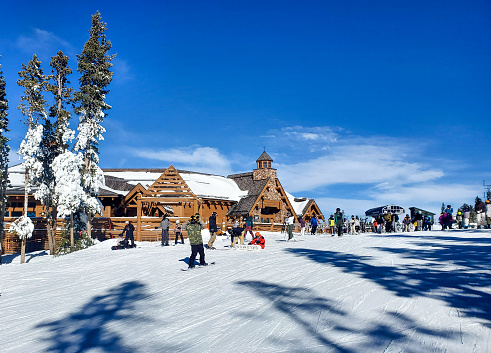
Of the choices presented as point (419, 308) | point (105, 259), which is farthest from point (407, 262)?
point (105, 259)

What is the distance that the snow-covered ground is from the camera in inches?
265

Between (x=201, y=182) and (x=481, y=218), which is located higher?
(x=201, y=182)

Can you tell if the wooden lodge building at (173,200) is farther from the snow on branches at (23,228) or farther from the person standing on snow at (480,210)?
the person standing on snow at (480,210)

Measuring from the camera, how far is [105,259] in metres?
18.5

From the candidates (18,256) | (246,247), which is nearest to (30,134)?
(18,256)

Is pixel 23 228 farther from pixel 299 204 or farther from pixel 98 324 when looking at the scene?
pixel 299 204

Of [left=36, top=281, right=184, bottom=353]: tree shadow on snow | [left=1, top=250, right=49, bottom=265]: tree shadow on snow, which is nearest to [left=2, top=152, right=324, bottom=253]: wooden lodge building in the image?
[left=1, top=250, right=49, bottom=265]: tree shadow on snow

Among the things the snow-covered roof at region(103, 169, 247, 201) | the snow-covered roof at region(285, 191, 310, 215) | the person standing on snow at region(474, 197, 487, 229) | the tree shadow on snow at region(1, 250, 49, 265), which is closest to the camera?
the person standing on snow at region(474, 197, 487, 229)

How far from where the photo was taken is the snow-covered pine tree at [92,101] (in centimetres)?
2667

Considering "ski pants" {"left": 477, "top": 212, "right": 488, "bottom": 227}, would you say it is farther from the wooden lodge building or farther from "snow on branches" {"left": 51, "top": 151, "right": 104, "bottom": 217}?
"snow on branches" {"left": 51, "top": 151, "right": 104, "bottom": 217}

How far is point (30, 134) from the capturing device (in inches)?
1008

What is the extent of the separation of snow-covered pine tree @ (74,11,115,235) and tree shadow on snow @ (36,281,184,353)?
17.3m

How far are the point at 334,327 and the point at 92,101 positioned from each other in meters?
24.6

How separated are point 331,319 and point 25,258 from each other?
81.6 ft
